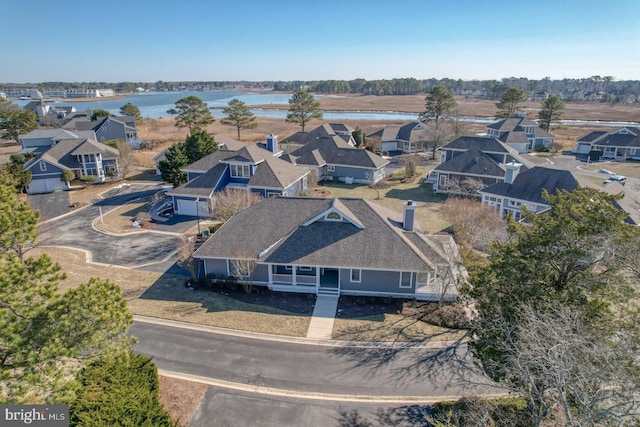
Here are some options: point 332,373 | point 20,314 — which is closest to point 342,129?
point 332,373

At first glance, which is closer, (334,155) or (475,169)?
(475,169)

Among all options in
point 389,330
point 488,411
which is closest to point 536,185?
point 389,330

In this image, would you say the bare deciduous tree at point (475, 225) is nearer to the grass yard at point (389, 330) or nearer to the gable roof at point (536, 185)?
the gable roof at point (536, 185)

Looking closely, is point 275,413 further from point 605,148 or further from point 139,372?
point 605,148

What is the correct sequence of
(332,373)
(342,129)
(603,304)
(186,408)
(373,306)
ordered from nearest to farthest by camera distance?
1. (603,304)
2. (186,408)
3. (332,373)
4. (373,306)
5. (342,129)

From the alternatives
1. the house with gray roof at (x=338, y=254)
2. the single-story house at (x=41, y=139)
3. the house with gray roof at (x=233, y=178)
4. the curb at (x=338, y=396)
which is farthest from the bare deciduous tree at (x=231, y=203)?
the single-story house at (x=41, y=139)

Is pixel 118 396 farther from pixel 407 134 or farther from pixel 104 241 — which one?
pixel 407 134

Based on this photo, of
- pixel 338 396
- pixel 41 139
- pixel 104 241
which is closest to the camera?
pixel 338 396
